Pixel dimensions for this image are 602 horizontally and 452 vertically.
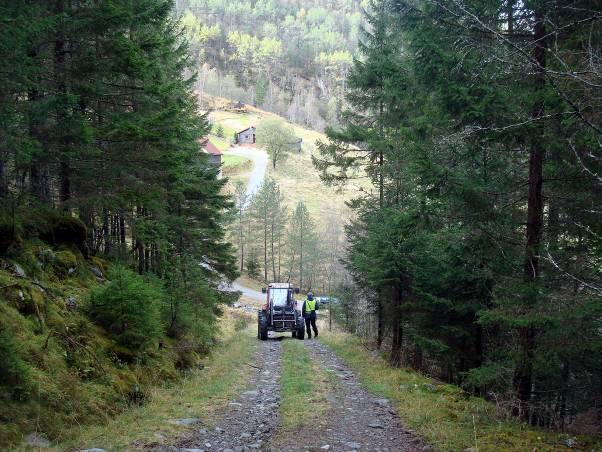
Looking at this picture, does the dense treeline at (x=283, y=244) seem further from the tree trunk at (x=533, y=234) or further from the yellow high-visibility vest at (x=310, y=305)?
the tree trunk at (x=533, y=234)

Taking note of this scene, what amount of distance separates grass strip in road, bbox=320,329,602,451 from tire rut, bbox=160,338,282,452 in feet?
6.74

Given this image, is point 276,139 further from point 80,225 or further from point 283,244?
point 80,225

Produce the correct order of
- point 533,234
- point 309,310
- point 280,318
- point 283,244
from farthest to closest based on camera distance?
point 283,244 → point 280,318 → point 309,310 → point 533,234

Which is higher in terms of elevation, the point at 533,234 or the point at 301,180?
the point at 301,180

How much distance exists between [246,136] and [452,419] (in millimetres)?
101379

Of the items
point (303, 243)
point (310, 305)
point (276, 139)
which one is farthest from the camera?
point (276, 139)

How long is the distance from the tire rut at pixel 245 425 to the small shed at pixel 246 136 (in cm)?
9751

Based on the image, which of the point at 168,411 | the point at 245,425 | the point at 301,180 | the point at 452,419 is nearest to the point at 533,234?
the point at 452,419

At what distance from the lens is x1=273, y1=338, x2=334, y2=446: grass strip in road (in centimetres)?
636

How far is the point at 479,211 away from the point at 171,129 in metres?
6.92

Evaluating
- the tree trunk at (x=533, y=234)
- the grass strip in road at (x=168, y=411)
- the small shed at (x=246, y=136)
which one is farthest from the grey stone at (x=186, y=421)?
the small shed at (x=246, y=136)

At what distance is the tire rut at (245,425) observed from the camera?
5617 millimetres

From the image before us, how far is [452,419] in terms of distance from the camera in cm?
669

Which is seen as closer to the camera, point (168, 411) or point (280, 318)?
point (168, 411)
